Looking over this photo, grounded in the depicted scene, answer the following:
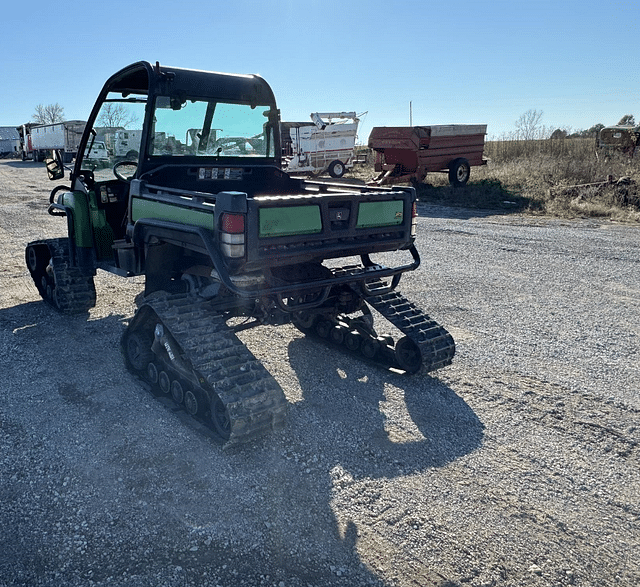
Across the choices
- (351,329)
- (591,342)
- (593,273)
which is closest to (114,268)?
(351,329)

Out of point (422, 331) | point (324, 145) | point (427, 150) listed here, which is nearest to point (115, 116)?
point (422, 331)

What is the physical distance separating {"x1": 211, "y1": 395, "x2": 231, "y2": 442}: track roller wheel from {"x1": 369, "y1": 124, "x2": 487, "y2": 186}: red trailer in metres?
15.4

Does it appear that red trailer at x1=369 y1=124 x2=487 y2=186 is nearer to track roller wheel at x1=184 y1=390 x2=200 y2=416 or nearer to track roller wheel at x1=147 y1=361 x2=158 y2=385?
track roller wheel at x1=147 y1=361 x2=158 y2=385

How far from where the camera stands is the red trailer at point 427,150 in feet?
60.7

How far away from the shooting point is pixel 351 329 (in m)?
5.52

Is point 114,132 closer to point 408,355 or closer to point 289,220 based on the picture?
point 289,220

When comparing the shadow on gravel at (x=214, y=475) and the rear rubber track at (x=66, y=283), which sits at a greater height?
the rear rubber track at (x=66, y=283)

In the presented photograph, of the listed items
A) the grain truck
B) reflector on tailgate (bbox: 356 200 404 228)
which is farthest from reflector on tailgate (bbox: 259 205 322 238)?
the grain truck

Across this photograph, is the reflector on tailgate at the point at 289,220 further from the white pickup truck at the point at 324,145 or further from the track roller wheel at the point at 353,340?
the white pickup truck at the point at 324,145

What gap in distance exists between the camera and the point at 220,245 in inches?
154

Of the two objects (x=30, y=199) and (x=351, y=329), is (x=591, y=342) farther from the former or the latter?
(x=30, y=199)

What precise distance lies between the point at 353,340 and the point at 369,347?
200mm

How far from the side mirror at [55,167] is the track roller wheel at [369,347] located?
12.5 feet

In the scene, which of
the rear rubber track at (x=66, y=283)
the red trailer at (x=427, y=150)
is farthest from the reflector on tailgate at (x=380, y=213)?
the red trailer at (x=427, y=150)
